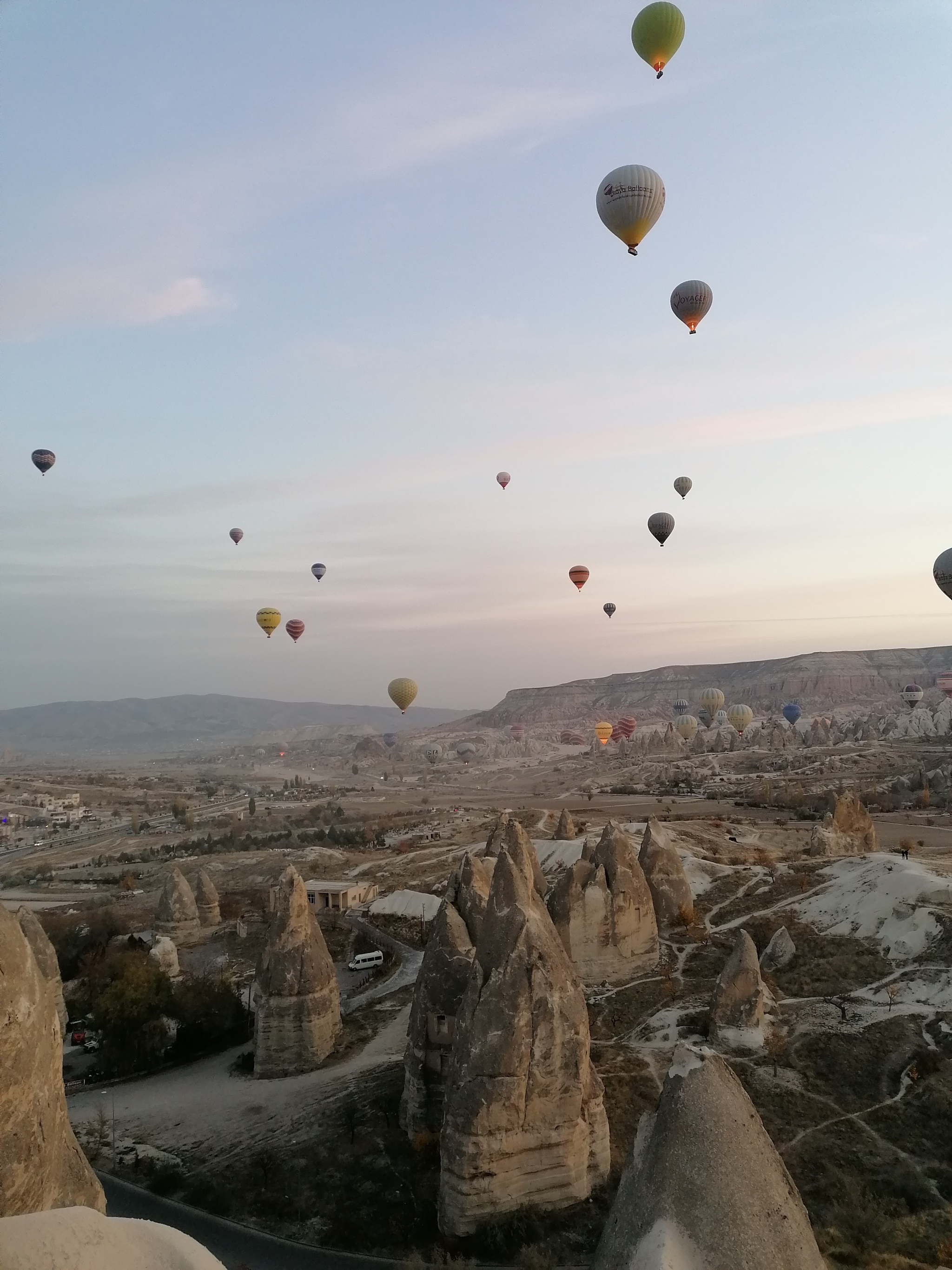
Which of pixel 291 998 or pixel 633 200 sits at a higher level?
pixel 633 200

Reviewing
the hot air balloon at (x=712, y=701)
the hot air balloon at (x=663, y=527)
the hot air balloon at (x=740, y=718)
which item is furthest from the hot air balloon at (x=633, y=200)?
the hot air balloon at (x=712, y=701)

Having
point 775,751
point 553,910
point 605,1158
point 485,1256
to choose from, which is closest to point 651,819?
point 553,910

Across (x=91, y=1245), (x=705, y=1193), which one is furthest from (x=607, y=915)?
(x=91, y=1245)

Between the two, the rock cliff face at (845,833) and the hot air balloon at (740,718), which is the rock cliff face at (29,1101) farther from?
the hot air balloon at (740,718)

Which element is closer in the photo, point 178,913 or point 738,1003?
point 738,1003

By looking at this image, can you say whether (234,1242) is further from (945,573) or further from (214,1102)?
(945,573)
